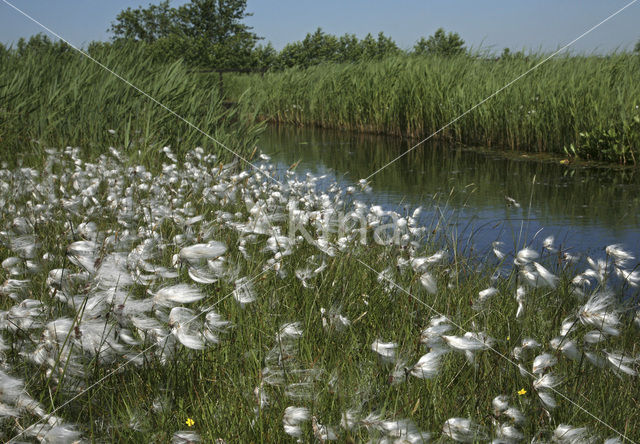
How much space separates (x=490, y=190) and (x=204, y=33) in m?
27.2

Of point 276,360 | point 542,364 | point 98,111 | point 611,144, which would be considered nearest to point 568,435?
point 542,364

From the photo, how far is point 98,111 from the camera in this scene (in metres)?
6.38

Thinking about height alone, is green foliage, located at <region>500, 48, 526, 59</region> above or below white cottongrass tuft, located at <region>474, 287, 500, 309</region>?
above

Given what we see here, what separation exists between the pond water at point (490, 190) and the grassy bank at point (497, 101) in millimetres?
509

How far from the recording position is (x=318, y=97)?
15.1 m

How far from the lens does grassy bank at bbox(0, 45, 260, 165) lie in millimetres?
6102

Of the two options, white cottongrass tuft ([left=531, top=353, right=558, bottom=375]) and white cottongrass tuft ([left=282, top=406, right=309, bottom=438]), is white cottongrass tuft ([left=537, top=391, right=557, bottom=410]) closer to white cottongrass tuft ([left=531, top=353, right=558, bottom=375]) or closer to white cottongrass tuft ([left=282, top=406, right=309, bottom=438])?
white cottongrass tuft ([left=531, top=353, right=558, bottom=375])

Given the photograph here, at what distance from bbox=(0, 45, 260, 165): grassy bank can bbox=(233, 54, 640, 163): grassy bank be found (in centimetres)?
83

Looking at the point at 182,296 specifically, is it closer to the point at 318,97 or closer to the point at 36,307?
the point at 36,307

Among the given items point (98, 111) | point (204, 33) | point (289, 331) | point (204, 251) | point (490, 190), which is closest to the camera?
point (204, 251)

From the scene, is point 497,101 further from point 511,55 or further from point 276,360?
point 276,360

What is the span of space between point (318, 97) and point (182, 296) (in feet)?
45.5

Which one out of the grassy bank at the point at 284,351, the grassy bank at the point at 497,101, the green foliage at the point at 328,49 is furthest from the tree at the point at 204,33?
the grassy bank at the point at 284,351

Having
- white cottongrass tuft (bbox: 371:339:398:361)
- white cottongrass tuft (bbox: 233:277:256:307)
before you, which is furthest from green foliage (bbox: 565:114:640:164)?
white cottongrass tuft (bbox: 371:339:398:361)
